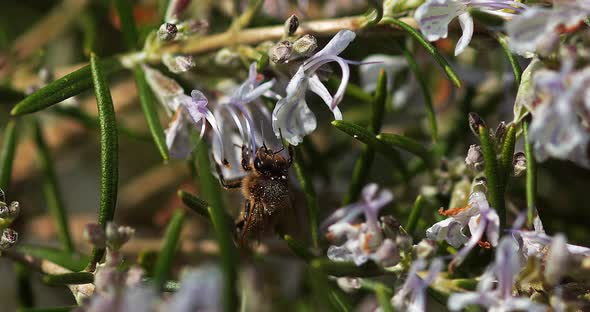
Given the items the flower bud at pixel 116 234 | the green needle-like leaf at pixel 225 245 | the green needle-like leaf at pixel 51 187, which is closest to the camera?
the green needle-like leaf at pixel 225 245

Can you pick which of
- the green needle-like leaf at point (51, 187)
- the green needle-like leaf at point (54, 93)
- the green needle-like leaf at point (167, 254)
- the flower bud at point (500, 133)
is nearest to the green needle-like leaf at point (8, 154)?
the green needle-like leaf at point (51, 187)

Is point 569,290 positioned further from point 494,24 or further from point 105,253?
point 105,253

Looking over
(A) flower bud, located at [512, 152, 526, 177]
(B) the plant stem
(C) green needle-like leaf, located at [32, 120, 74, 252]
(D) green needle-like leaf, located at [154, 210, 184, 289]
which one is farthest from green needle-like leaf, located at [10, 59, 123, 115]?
(A) flower bud, located at [512, 152, 526, 177]

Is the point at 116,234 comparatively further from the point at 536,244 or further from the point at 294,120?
the point at 536,244

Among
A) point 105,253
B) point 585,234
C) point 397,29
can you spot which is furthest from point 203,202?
point 585,234

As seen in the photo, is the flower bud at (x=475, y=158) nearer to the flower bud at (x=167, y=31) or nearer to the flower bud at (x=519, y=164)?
the flower bud at (x=519, y=164)

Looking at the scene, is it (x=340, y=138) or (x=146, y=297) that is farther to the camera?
(x=340, y=138)
